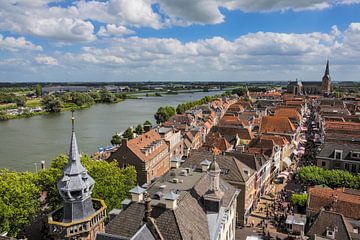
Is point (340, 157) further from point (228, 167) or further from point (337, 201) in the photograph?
point (228, 167)

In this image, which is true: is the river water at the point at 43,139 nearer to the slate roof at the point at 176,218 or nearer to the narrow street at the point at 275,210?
the slate roof at the point at 176,218

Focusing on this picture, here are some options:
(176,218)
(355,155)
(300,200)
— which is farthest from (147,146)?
(355,155)

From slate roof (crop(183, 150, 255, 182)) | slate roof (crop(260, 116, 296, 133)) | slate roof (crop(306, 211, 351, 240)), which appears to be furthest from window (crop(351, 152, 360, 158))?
slate roof (crop(260, 116, 296, 133))

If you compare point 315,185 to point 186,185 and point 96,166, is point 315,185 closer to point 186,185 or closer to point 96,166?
point 186,185

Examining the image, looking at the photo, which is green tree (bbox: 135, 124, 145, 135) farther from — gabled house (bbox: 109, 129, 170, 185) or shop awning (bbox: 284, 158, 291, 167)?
shop awning (bbox: 284, 158, 291, 167)

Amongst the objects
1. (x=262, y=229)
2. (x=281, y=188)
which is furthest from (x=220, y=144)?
(x=262, y=229)
